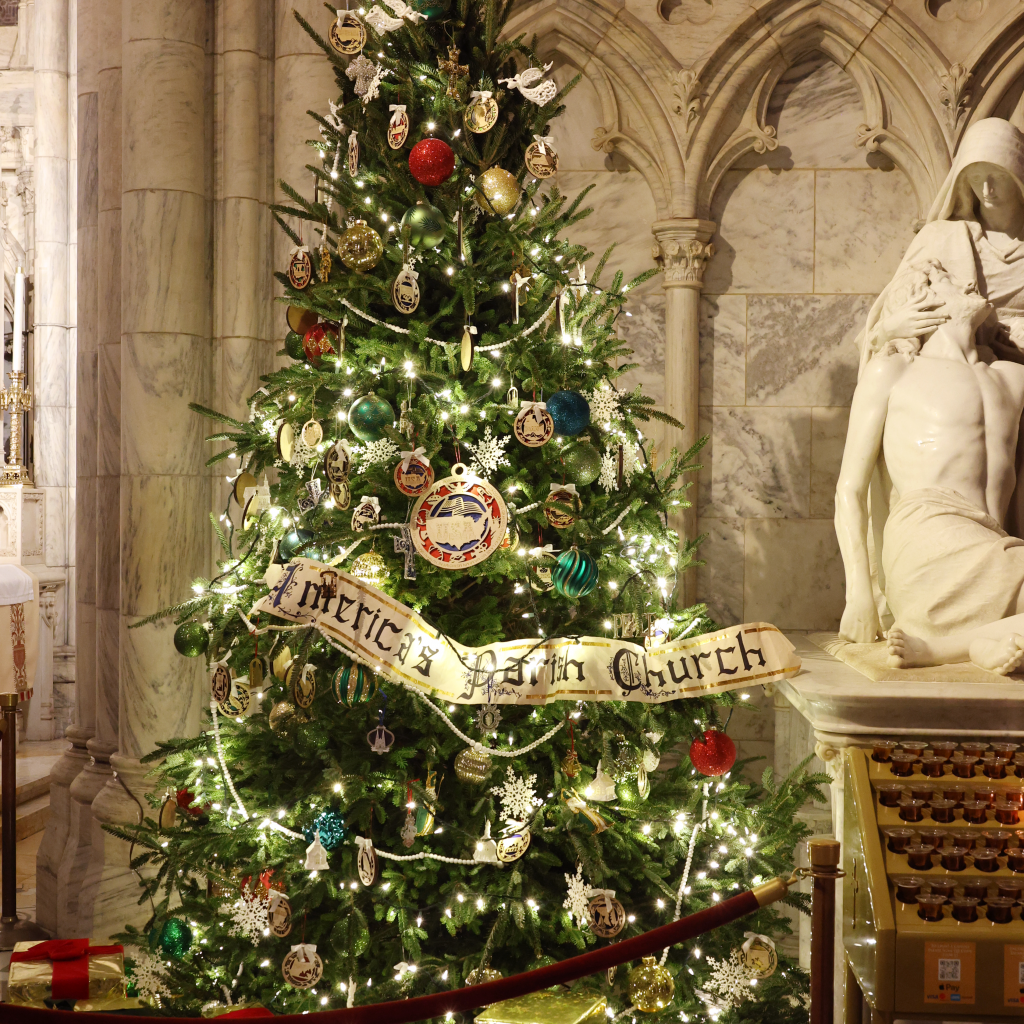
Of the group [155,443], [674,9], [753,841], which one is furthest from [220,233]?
[753,841]

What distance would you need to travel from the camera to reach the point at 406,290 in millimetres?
2506

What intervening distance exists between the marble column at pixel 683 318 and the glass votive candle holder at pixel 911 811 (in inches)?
90.2

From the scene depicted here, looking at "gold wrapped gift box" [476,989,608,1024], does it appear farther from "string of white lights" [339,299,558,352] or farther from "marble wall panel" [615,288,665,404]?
"marble wall panel" [615,288,665,404]

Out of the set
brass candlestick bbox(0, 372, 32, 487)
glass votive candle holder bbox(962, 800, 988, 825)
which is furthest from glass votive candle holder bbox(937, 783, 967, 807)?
brass candlestick bbox(0, 372, 32, 487)

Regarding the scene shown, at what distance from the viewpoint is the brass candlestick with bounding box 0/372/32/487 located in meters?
7.71

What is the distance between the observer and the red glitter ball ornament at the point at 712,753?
249 centimetres

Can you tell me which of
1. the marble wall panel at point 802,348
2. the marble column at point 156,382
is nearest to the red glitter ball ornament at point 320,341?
the marble column at point 156,382

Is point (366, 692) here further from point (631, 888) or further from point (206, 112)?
point (206, 112)

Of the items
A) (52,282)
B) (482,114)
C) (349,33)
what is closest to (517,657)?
(482,114)

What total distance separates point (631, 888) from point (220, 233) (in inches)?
115

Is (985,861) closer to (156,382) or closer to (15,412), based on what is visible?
(156,382)

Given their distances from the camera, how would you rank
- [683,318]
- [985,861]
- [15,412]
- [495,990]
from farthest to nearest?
[15,412] → [683,318] → [985,861] → [495,990]

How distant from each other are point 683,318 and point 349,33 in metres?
2.46

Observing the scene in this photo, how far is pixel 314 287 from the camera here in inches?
102
